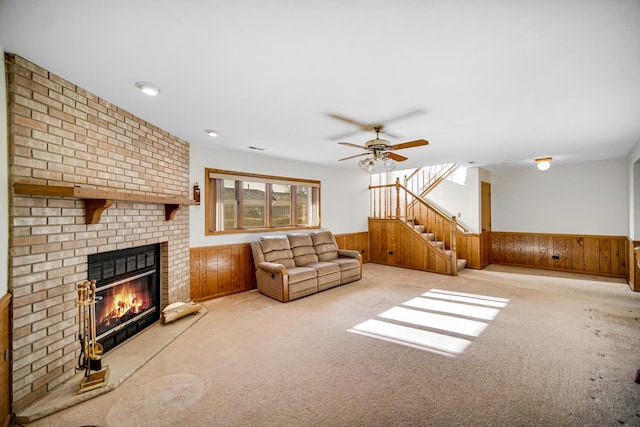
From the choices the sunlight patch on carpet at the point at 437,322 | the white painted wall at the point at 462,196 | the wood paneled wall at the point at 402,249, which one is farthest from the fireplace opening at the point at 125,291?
the white painted wall at the point at 462,196

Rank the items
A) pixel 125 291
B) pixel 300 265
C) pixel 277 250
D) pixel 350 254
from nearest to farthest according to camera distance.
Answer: pixel 125 291, pixel 277 250, pixel 300 265, pixel 350 254

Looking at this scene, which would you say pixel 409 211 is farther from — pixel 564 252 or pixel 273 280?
pixel 273 280

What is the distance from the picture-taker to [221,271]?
4477mm

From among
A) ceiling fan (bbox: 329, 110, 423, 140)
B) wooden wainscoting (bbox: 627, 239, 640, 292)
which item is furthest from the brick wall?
wooden wainscoting (bbox: 627, 239, 640, 292)

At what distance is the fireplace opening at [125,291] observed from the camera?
104 inches

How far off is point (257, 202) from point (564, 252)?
682cm

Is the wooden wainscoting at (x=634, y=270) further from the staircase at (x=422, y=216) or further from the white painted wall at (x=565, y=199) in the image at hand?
the staircase at (x=422, y=216)

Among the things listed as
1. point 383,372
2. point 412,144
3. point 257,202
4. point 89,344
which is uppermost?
point 412,144

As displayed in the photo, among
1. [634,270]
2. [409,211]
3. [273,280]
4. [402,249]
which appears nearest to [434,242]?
[402,249]

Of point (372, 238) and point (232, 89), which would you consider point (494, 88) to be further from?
point (372, 238)

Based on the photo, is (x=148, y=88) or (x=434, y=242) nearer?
(x=148, y=88)

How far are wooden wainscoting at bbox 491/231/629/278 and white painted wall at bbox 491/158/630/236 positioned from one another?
16 cm

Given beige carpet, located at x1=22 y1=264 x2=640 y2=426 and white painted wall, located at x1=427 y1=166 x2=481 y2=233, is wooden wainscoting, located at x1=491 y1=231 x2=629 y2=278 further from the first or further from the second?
beige carpet, located at x1=22 y1=264 x2=640 y2=426

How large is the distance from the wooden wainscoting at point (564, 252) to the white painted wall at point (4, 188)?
8362 millimetres
